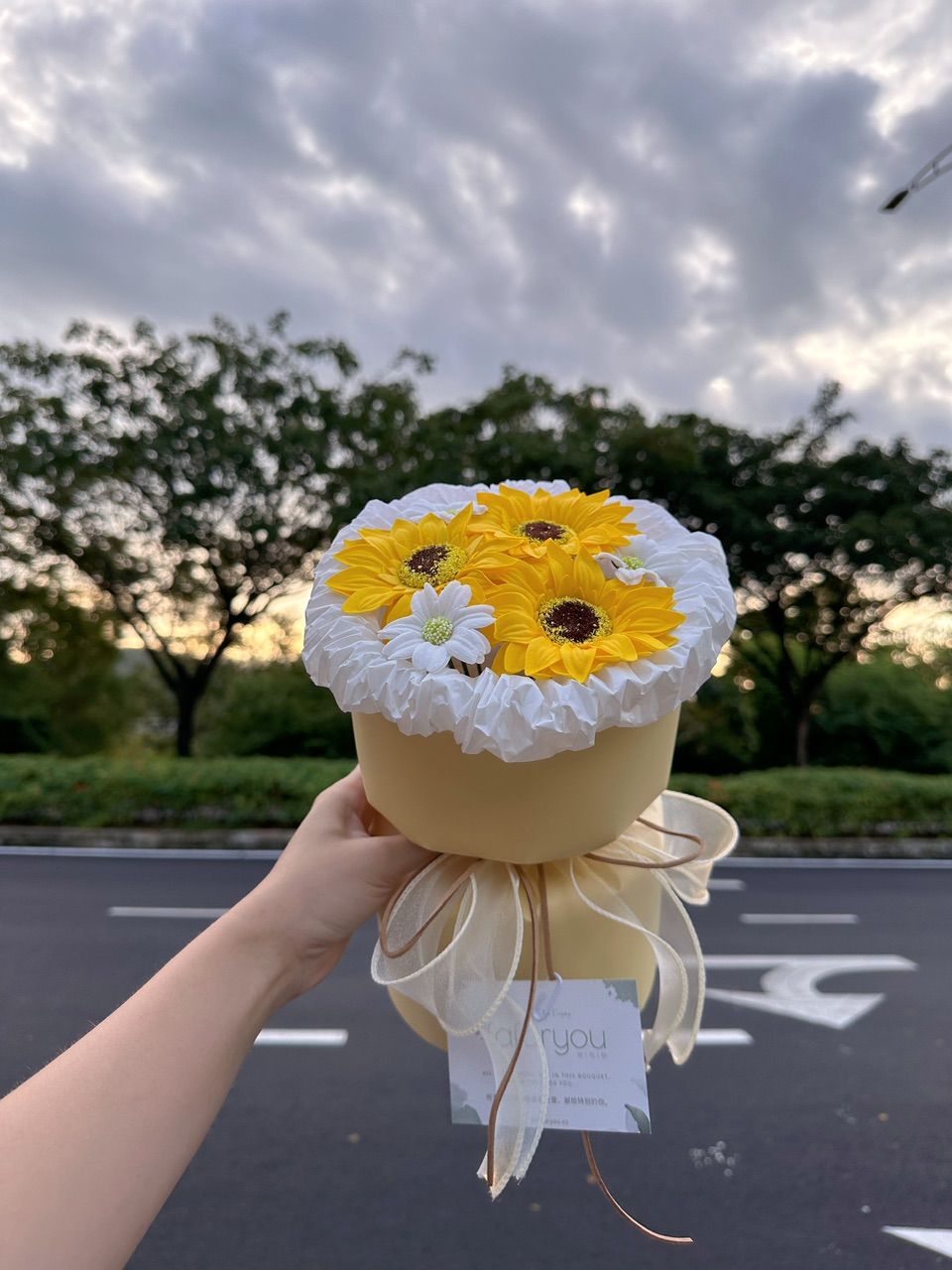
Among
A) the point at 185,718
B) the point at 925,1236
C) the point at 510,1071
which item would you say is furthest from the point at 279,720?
the point at 510,1071

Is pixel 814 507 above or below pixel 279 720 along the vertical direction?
above

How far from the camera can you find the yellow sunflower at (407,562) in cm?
91

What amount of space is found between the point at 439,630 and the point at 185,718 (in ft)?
33.4

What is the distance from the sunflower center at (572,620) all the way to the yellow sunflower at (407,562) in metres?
0.08

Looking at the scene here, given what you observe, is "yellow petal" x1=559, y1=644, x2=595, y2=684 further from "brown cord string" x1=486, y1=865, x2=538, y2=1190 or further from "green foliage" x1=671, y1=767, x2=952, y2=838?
"green foliage" x1=671, y1=767, x2=952, y2=838

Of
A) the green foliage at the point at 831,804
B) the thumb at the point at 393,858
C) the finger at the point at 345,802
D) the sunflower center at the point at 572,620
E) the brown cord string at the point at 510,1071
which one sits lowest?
the green foliage at the point at 831,804

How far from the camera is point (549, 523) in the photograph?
1035mm

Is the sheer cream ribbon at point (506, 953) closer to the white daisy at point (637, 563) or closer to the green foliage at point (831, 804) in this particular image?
the white daisy at point (637, 563)

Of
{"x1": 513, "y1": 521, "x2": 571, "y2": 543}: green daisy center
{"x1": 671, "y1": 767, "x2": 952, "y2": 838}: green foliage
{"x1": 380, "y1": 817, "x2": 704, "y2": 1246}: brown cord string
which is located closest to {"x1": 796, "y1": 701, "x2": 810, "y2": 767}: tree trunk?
{"x1": 671, "y1": 767, "x2": 952, "y2": 838}: green foliage

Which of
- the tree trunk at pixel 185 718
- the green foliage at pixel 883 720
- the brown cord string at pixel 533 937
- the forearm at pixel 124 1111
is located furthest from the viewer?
the green foliage at pixel 883 720

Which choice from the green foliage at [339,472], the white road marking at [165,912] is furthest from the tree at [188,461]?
the white road marking at [165,912]

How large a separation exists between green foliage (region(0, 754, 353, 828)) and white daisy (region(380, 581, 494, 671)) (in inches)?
256

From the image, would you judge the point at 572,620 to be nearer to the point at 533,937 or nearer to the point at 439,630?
the point at 439,630

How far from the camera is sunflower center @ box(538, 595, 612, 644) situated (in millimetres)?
876
